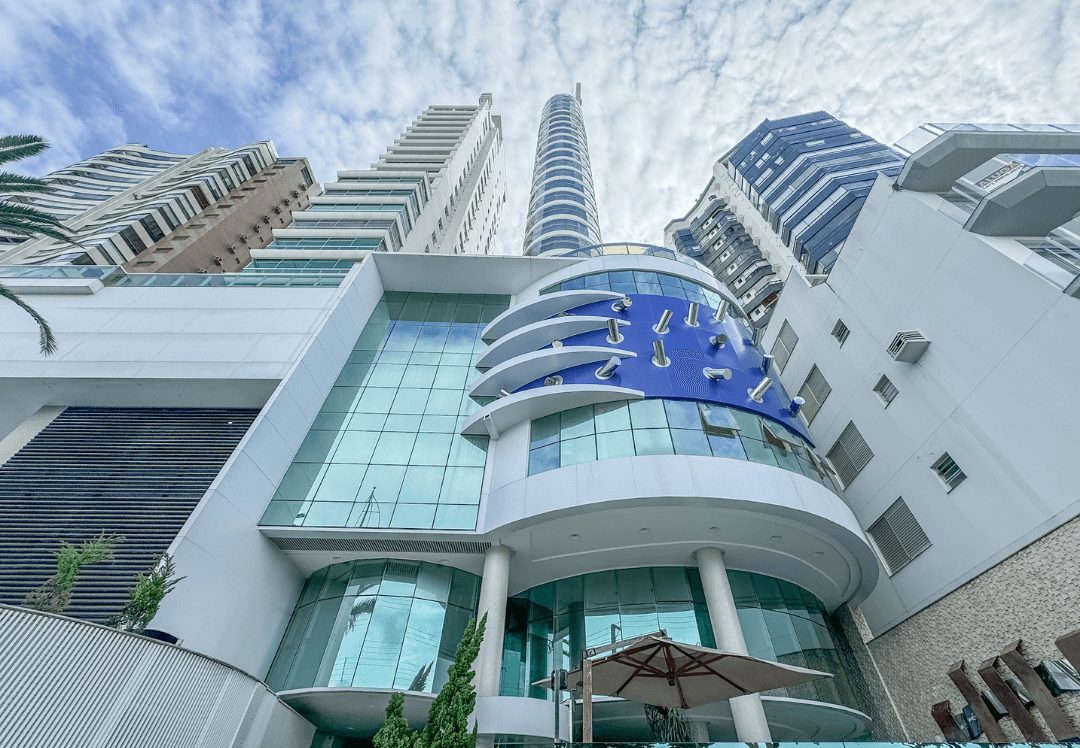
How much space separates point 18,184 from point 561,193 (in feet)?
172

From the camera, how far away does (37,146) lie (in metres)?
12.4

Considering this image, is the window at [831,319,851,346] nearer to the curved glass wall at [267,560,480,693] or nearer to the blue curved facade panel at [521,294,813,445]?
the blue curved facade panel at [521,294,813,445]

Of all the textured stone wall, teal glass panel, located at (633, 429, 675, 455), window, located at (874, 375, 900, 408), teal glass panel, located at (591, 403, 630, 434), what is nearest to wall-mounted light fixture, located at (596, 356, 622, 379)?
teal glass panel, located at (591, 403, 630, 434)

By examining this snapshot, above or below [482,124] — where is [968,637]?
below

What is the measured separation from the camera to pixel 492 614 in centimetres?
1301

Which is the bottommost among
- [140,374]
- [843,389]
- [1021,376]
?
[1021,376]

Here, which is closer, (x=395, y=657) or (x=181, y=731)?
(x=181, y=731)

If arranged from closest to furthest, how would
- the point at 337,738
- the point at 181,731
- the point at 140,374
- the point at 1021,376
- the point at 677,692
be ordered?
1. the point at 181,731
2. the point at 677,692
3. the point at 1021,376
4. the point at 337,738
5. the point at 140,374

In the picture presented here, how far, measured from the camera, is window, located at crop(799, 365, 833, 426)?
2097cm

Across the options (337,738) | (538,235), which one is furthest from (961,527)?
(538,235)

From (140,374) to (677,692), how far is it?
19853 mm

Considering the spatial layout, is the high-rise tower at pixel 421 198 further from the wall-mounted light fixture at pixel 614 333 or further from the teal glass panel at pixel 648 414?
the teal glass panel at pixel 648 414

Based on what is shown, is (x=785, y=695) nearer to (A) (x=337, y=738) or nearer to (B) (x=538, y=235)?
(A) (x=337, y=738)

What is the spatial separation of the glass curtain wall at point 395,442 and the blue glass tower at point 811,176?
32.4 meters
